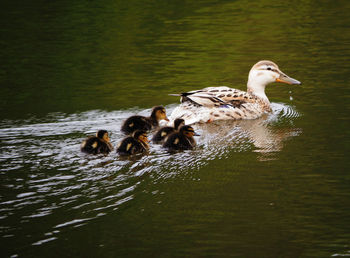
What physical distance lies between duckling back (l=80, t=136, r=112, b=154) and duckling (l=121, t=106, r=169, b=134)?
2.70 feet

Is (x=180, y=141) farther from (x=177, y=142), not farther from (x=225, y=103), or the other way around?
(x=225, y=103)

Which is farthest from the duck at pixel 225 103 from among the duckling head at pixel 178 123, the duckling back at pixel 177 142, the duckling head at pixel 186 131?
the duckling back at pixel 177 142

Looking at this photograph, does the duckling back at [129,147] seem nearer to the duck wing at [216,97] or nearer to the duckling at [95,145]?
the duckling at [95,145]

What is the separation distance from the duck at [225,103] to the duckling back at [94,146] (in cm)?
155

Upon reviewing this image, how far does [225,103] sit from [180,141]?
1650 mm

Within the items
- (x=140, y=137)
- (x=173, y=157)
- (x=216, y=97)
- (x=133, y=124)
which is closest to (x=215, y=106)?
(x=216, y=97)

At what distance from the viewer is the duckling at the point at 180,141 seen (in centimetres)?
591

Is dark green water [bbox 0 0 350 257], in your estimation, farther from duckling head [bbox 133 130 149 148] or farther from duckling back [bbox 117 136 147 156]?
duckling head [bbox 133 130 149 148]

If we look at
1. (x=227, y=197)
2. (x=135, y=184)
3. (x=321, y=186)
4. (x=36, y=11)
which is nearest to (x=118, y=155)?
(x=135, y=184)

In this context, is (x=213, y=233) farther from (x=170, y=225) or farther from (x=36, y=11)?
(x=36, y=11)

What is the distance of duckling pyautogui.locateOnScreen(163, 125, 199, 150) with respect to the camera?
591 centimetres

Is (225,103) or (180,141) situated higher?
(225,103)

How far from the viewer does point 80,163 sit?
548 cm

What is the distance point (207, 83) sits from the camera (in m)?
9.48
